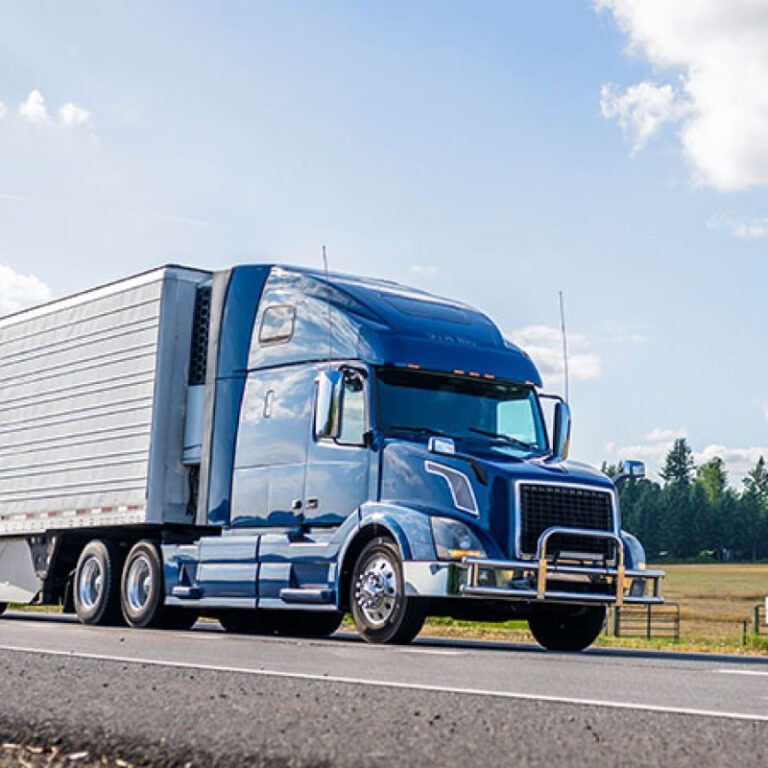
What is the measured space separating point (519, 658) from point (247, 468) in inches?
203

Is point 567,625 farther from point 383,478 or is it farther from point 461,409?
point 383,478

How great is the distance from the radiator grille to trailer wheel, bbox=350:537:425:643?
1.16m

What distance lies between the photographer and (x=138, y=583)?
636 inches

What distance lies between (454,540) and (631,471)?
292 centimetres

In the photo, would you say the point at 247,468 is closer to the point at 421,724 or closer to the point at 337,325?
the point at 337,325

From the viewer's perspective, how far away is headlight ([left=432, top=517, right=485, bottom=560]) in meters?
12.0

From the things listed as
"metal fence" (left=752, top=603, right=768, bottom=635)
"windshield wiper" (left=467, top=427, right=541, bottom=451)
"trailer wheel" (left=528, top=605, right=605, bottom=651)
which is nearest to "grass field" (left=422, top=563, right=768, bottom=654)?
"metal fence" (left=752, top=603, right=768, bottom=635)

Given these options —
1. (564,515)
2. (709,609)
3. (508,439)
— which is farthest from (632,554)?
(709,609)

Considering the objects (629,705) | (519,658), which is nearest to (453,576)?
(519,658)

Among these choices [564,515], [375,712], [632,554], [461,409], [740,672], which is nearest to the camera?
[375,712]

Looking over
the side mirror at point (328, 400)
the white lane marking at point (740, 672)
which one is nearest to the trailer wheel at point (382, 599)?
the side mirror at point (328, 400)

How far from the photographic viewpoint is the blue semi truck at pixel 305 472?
1241 cm

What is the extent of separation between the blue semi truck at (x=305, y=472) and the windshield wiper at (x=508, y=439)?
4 cm

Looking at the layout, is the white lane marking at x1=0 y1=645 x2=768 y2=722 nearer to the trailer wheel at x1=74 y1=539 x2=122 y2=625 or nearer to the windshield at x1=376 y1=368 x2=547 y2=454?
the windshield at x1=376 y1=368 x2=547 y2=454
